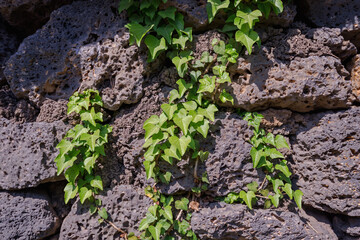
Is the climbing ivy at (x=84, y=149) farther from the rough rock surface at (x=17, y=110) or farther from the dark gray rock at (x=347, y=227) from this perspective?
the dark gray rock at (x=347, y=227)

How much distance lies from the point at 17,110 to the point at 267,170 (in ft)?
7.21

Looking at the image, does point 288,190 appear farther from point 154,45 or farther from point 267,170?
point 154,45

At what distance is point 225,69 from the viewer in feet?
6.87

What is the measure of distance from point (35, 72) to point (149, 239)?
1.71 m

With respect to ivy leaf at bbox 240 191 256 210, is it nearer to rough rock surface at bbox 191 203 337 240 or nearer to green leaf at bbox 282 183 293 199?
rough rock surface at bbox 191 203 337 240

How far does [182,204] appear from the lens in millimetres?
2100

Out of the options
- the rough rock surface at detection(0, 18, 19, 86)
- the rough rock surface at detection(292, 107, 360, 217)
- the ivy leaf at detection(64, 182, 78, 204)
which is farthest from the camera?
the rough rock surface at detection(0, 18, 19, 86)

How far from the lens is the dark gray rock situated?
2.05m

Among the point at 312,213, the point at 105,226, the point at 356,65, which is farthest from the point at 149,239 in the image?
the point at 356,65

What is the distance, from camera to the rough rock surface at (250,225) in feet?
6.52

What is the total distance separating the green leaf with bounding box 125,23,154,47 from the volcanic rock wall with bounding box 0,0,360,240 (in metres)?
0.14

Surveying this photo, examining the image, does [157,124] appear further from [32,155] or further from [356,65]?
[356,65]

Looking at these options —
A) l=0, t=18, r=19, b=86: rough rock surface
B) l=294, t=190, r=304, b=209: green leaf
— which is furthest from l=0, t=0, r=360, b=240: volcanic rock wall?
l=0, t=18, r=19, b=86: rough rock surface

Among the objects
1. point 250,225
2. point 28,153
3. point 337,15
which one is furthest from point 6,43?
point 337,15
